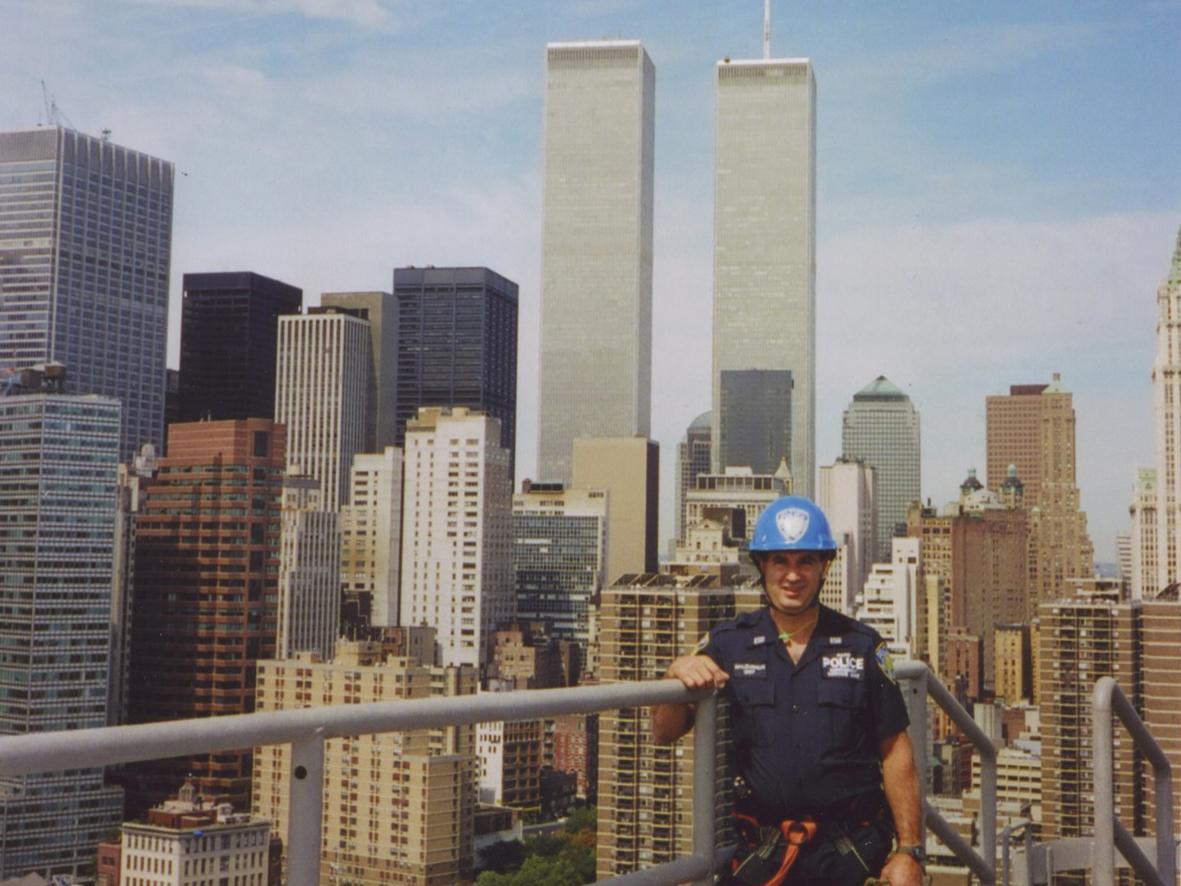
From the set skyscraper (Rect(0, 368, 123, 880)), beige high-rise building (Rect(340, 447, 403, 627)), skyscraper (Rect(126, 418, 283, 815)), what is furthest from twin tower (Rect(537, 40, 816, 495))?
skyscraper (Rect(0, 368, 123, 880))

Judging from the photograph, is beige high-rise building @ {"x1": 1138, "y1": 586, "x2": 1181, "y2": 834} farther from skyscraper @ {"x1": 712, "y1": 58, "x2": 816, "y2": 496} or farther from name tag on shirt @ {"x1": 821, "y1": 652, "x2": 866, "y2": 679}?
skyscraper @ {"x1": 712, "y1": 58, "x2": 816, "y2": 496}

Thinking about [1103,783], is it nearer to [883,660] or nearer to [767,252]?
[883,660]

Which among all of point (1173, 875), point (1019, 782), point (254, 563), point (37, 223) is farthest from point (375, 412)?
point (1173, 875)

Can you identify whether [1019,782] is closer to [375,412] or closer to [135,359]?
[135,359]

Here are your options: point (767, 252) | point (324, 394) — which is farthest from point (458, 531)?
point (767, 252)

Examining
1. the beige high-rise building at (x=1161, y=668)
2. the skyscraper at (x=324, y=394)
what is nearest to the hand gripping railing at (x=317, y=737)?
the beige high-rise building at (x=1161, y=668)

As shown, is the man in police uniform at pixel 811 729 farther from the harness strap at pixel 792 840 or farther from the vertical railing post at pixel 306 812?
the vertical railing post at pixel 306 812

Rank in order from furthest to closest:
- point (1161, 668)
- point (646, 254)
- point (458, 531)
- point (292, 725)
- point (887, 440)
Result: point (887, 440) → point (646, 254) → point (458, 531) → point (1161, 668) → point (292, 725)
